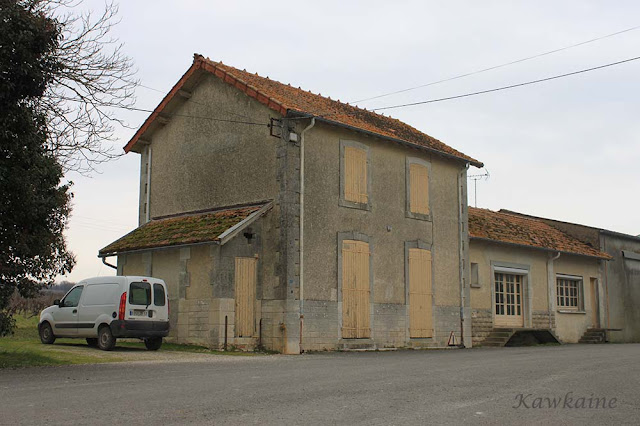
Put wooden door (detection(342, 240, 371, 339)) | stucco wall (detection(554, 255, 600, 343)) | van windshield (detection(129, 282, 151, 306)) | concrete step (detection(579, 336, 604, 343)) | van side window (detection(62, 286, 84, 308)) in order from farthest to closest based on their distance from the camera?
concrete step (detection(579, 336, 604, 343)) → stucco wall (detection(554, 255, 600, 343)) → wooden door (detection(342, 240, 371, 339)) → van side window (detection(62, 286, 84, 308)) → van windshield (detection(129, 282, 151, 306))

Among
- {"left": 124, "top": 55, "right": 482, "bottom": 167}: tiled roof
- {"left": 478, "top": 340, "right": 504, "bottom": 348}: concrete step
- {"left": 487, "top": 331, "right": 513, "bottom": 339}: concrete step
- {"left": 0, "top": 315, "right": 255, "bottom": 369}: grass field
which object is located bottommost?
{"left": 478, "top": 340, "right": 504, "bottom": 348}: concrete step

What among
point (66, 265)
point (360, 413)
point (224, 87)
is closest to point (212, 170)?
point (224, 87)

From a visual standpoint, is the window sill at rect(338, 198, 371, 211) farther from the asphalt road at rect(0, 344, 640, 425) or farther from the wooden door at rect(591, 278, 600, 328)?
the wooden door at rect(591, 278, 600, 328)

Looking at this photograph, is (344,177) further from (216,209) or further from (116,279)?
(116,279)

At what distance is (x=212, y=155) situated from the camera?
65.6ft

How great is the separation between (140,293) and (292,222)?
4.08 m

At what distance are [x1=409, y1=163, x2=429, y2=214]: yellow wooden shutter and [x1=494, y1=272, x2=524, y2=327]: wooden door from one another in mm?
5117

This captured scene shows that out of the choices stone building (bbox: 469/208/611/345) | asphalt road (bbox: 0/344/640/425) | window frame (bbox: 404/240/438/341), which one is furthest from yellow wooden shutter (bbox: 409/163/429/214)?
asphalt road (bbox: 0/344/640/425)

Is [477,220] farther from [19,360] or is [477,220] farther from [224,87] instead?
[19,360]

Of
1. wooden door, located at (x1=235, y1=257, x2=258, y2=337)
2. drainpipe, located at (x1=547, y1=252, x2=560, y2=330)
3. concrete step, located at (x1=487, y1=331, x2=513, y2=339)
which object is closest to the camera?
wooden door, located at (x1=235, y1=257, x2=258, y2=337)

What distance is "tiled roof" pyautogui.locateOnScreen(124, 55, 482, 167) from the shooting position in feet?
60.7

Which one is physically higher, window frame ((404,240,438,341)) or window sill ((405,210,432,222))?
window sill ((405,210,432,222))

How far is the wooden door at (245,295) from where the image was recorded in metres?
17.5

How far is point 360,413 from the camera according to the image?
7.35 m
